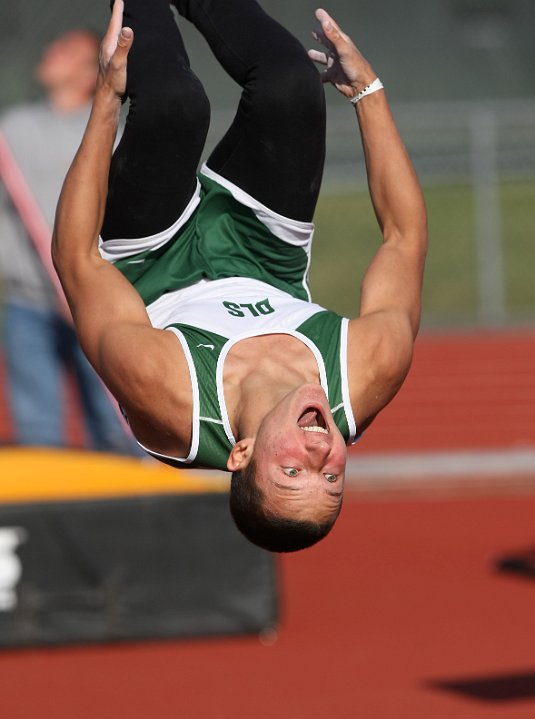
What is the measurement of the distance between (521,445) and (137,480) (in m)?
6.23

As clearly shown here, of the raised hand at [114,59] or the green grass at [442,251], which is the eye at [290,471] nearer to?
the raised hand at [114,59]

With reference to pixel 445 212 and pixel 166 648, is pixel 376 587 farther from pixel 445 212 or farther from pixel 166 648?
pixel 445 212

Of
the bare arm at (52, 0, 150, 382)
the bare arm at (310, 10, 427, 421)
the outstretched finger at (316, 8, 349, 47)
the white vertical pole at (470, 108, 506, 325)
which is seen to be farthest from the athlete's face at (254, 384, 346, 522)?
the white vertical pole at (470, 108, 506, 325)

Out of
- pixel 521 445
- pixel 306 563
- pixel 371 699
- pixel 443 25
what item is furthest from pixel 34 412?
pixel 443 25

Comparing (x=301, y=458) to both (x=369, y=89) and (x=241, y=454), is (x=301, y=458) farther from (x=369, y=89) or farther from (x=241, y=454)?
(x=369, y=89)

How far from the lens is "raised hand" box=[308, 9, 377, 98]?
4.12 metres

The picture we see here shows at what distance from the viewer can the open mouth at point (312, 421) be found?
3.64 metres

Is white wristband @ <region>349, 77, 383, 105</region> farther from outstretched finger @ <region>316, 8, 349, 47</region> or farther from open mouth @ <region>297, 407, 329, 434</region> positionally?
open mouth @ <region>297, 407, 329, 434</region>

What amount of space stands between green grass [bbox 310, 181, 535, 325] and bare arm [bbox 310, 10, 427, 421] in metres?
10.7

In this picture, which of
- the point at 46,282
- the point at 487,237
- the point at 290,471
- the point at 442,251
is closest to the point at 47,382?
the point at 46,282

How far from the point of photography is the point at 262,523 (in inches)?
150

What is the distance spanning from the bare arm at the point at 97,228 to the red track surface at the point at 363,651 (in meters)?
2.84

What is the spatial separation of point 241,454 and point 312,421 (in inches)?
9.3

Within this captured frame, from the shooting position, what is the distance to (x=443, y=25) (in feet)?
51.1
